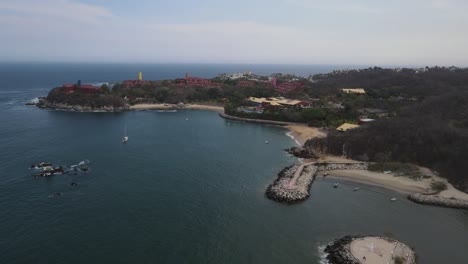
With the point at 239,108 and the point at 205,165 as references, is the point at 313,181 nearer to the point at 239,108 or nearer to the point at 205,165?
the point at 205,165

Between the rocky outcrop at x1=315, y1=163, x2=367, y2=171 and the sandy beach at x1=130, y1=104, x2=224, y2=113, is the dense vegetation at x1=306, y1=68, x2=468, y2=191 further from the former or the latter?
the sandy beach at x1=130, y1=104, x2=224, y2=113

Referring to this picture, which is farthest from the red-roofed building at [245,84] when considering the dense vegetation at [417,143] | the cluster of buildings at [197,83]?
the dense vegetation at [417,143]

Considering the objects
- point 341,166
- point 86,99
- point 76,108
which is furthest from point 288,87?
point 341,166

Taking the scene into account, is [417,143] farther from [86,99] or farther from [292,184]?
[86,99]

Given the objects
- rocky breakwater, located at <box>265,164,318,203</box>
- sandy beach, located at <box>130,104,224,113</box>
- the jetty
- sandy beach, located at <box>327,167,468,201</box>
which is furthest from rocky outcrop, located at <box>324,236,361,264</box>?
sandy beach, located at <box>130,104,224,113</box>

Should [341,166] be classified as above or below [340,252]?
above

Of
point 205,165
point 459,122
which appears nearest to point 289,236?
point 205,165

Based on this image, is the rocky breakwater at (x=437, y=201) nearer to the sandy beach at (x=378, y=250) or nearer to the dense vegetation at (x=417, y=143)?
the dense vegetation at (x=417, y=143)
